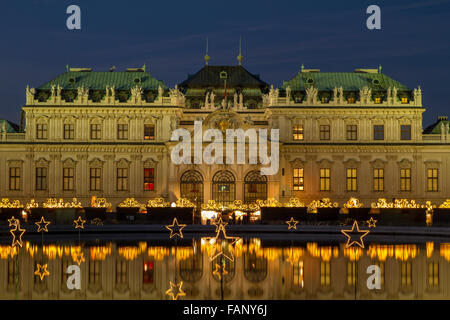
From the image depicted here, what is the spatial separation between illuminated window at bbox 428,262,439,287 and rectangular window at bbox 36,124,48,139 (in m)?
50.3

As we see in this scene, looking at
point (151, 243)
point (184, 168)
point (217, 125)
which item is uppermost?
point (217, 125)

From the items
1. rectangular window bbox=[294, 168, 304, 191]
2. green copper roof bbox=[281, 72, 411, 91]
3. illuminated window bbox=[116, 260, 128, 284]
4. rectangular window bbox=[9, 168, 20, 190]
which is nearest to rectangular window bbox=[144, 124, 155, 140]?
rectangular window bbox=[9, 168, 20, 190]

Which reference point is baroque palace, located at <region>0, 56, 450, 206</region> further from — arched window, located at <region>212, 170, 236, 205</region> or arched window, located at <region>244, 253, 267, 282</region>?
arched window, located at <region>244, 253, 267, 282</region>

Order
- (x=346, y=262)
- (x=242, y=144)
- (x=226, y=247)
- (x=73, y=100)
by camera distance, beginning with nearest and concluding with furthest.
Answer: (x=346, y=262) < (x=226, y=247) < (x=242, y=144) < (x=73, y=100)

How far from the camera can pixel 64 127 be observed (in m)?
71.6

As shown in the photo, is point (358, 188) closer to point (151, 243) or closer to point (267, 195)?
point (267, 195)

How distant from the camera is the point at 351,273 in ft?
89.2

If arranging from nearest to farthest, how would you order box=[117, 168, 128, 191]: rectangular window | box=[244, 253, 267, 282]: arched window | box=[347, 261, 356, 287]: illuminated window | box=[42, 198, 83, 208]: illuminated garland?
box=[347, 261, 356, 287]: illuminated window, box=[244, 253, 267, 282]: arched window, box=[42, 198, 83, 208]: illuminated garland, box=[117, 168, 128, 191]: rectangular window

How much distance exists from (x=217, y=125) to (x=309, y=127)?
1029cm

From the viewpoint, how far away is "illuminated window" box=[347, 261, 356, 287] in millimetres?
25080

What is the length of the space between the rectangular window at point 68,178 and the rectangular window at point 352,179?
1125 inches

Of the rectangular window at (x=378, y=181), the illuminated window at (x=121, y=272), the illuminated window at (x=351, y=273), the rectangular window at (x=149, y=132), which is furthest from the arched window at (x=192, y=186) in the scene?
the illuminated window at (x=351, y=273)

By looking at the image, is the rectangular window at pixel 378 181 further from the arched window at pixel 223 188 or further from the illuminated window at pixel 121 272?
the illuminated window at pixel 121 272

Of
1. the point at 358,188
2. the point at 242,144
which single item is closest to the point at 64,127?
the point at 242,144
